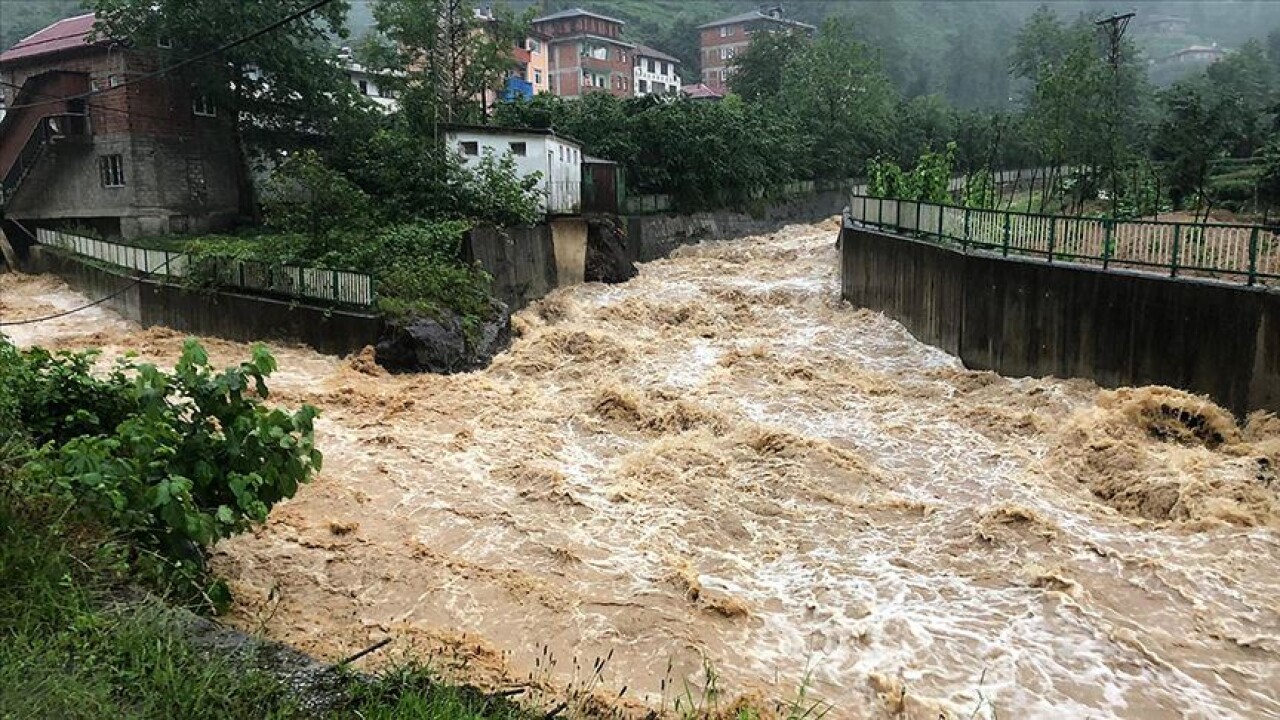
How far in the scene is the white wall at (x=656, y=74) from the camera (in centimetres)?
8144

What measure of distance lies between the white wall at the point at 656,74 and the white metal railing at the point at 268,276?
62.0m

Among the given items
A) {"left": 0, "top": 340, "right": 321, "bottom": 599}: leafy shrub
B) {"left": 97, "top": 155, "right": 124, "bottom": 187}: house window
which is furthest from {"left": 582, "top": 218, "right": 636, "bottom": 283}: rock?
{"left": 0, "top": 340, "right": 321, "bottom": 599}: leafy shrub

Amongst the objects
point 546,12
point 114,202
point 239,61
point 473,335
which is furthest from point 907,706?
point 546,12

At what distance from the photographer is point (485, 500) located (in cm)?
1107

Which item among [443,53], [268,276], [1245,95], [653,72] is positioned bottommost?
[268,276]

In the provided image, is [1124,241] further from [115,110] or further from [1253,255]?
[115,110]

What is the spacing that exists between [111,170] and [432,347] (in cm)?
2150

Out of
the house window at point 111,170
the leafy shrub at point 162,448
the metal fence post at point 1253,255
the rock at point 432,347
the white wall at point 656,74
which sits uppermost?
the white wall at point 656,74

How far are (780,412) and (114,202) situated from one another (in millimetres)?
27981

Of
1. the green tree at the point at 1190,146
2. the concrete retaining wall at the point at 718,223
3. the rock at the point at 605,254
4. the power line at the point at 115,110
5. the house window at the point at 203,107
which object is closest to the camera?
the green tree at the point at 1190,146

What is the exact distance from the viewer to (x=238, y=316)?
65.1ft

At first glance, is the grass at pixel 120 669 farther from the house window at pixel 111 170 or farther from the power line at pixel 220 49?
the house window at pixel 111 170

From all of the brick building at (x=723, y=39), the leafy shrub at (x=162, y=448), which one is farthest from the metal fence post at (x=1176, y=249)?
the brick building at (x=723, y=39)

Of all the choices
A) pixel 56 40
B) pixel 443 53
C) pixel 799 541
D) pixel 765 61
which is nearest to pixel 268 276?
pixel 799 541
